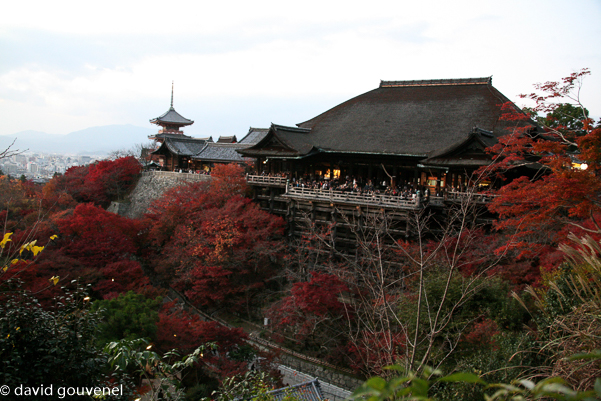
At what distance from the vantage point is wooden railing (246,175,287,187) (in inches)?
954

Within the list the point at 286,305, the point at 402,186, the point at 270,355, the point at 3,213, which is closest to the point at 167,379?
the point at 270,355

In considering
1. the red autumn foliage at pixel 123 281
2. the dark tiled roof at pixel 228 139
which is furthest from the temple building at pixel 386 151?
the dark tiled roof at pixel 228 139

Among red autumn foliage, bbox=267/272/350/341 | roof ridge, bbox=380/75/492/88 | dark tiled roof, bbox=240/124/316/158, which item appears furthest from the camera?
roof ridge, bbox=380/75/492/88

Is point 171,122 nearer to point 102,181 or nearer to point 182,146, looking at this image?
point 182,146

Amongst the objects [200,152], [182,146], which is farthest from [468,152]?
[182,146]

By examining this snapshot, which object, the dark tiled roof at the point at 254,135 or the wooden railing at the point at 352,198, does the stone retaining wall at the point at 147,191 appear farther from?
the wooden railing at the point at 352,198

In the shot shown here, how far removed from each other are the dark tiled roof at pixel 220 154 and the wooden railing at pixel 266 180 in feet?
25.4

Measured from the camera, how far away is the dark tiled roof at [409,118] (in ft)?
69.8

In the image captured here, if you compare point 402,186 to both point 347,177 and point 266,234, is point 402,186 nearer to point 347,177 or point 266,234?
Result: point 347,177

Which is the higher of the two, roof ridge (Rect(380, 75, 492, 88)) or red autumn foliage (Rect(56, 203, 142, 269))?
roof ridge (Rect(380, 75, 492, 88))

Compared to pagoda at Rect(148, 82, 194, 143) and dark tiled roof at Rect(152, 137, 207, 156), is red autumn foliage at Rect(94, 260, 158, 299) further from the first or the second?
pagoda at Rect(148, 82, 194, 143)

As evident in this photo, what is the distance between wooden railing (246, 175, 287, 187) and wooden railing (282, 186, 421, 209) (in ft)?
4.01

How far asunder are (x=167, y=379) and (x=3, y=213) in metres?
22.7

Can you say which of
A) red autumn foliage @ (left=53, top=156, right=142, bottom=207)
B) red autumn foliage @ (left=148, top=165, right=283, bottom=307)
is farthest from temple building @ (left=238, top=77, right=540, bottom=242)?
red autumn foliage @ (left=53, top=156, right=142, bottom=207)
